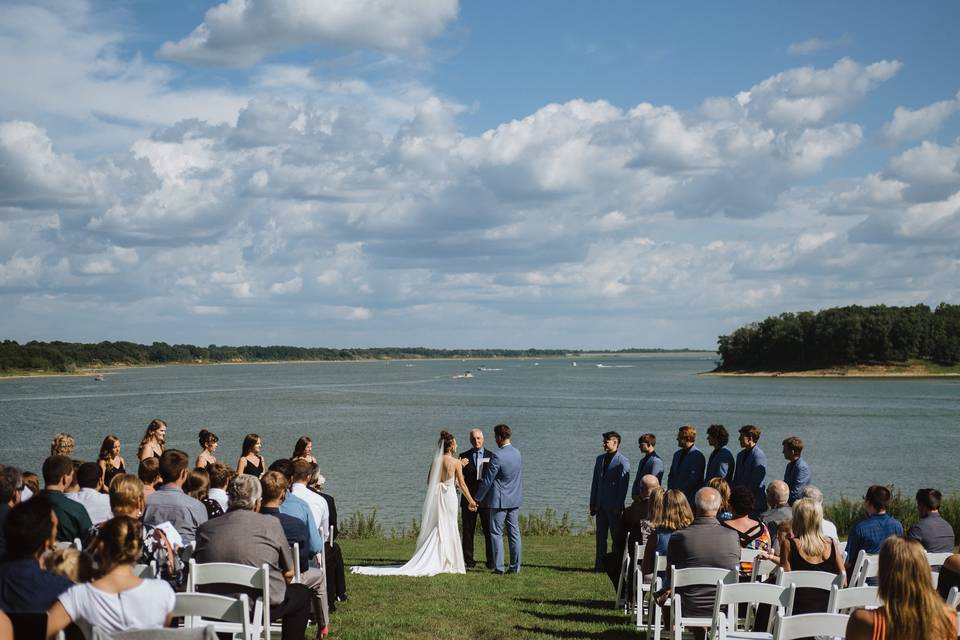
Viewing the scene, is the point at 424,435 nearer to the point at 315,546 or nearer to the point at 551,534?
the point at 551,534

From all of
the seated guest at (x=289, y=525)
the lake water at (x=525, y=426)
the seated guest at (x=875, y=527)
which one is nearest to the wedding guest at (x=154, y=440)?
the seated guest at (x=289, y=525)

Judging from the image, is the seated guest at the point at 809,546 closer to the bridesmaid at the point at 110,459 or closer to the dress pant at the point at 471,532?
the dress pant at the point at 471,532

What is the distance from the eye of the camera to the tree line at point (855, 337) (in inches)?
4973

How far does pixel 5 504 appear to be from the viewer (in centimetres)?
680

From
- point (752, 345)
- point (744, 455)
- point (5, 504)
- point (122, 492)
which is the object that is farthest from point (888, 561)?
point (752, 345)

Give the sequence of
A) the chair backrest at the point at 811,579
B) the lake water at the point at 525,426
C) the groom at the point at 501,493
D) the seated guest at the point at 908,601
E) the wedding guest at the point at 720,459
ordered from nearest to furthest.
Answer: the seated guest at the point at 908,601, the chair backrest at the point at 811,579, the wedding guest at the point at 720,459, the groom at the point at 501,493, the lake water at the point at 525,426

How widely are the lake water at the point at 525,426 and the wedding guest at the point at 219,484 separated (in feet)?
46.6

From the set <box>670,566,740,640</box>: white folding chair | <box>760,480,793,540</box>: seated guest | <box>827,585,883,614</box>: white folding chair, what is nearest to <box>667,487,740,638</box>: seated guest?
<box>670,566,740,640</box>: white folding chair

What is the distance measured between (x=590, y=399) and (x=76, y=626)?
271 feet

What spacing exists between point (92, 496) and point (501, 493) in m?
5.52

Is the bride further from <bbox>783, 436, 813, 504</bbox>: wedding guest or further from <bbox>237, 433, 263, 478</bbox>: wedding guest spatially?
<bbox>783, 436, 813, 504</bbox>: wedding guest

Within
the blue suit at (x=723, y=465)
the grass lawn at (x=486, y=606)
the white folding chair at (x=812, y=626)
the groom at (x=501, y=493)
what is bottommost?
the grass lawn at (x=486, y=606)

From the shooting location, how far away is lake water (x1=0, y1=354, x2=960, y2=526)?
3186 centimetres

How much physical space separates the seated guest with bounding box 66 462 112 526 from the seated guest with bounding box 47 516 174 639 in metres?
3.36
